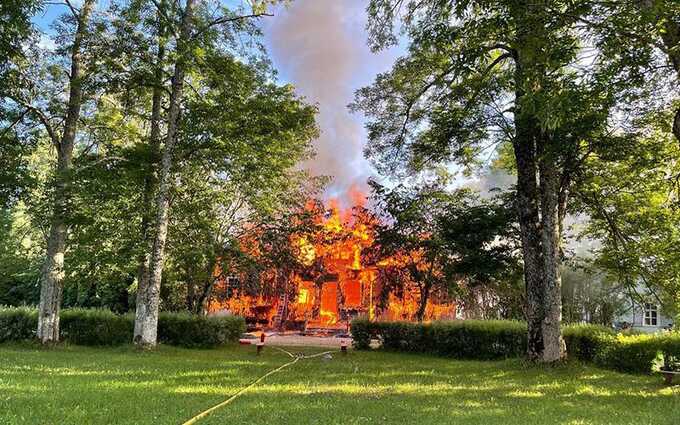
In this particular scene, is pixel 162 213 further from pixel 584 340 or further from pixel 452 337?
pixel 584 340

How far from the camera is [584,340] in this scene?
1359 centimetres

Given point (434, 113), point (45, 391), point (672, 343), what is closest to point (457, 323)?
point (672, 343)

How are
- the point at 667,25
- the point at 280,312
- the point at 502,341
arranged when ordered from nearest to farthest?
the point at 667,25, the point at 502,341, the point at 280,312

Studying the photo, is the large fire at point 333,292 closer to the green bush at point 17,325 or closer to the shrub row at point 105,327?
the shrub row at point 105,327

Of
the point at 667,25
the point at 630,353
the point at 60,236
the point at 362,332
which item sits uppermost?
the point at 667,25

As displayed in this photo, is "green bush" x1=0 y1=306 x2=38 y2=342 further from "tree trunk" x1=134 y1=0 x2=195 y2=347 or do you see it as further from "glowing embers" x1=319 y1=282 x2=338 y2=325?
"glowing embers" x1=319 y1=282 x2=338 y2=325

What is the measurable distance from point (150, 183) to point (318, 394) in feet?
34.4

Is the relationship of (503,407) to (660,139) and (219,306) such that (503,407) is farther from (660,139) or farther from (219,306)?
(219,306)

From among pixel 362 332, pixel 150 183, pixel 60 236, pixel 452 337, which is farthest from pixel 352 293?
pixel 60 236

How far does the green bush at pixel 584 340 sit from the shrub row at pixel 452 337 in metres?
1.52

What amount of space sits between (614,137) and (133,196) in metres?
12.5


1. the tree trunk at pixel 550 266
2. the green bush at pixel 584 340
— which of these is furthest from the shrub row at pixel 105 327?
the green bush at pixel 584 340

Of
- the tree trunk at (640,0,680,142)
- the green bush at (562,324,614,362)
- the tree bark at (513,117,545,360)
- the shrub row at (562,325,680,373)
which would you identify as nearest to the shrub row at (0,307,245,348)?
the tree bark at (513,117,545,360)

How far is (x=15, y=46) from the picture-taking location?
13.3 metres
